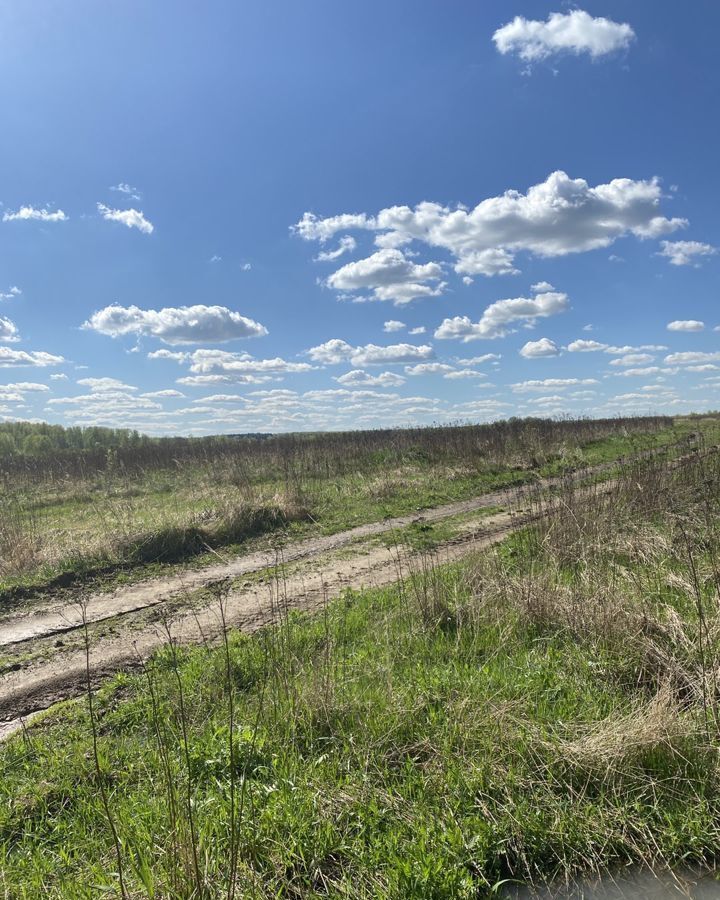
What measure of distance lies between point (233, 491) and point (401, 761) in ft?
33.9

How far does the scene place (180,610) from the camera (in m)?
6.32

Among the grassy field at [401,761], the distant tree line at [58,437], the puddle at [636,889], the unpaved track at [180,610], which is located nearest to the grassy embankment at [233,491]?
the unpaved track at [180,610]

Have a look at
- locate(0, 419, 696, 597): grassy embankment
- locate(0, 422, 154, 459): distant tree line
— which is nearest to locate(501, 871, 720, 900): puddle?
locate(0, 419, 696, 597): grassy embankment

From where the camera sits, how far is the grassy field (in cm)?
235

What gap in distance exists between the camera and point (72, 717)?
3.89 meters

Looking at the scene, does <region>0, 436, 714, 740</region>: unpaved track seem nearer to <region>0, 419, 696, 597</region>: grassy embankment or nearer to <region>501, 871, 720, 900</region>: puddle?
<region>0, 419, 696, 597</region>: grassy embankment

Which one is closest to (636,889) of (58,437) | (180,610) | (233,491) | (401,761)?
(401,761)

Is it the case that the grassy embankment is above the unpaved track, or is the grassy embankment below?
above

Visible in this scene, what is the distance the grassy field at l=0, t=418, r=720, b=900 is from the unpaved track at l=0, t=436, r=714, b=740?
22.2 inches

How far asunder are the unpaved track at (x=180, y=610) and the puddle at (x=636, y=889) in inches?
94.1

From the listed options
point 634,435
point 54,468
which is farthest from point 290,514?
point 634,435

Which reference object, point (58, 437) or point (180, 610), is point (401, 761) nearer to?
point (180, 610)

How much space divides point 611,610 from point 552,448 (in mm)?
17102

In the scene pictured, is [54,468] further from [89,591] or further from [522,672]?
[522,672]
